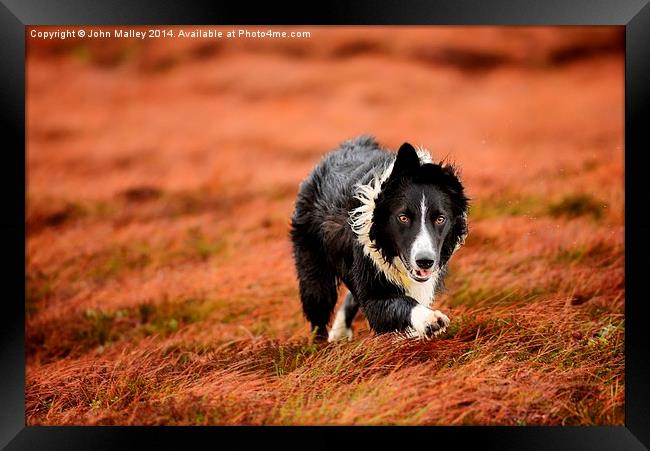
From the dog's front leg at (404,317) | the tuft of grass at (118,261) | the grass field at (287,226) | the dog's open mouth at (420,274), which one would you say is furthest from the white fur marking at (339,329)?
the tuft of grass at (118,261)

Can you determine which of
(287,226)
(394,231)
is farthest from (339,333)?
(287,226)

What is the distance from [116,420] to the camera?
525cm

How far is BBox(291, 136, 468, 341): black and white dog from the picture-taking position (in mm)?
4648

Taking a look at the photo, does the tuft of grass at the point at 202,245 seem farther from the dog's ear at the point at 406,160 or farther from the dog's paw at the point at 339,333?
the dog's ear at the point at 406,160

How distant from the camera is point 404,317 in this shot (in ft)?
15.3

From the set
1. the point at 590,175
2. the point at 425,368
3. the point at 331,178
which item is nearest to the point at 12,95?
the point at 331,178

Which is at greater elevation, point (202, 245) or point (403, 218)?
point (403, 218)

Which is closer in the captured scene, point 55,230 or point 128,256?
point 128,256

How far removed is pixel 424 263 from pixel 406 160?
76cm

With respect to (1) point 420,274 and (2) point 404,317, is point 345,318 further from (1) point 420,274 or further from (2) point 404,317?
(1) point 420,274

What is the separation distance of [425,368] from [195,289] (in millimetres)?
3992

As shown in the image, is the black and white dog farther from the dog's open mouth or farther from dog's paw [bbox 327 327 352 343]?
dog's paw [bbox 327 327 352 343]

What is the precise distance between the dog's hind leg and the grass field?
11.1 inches
